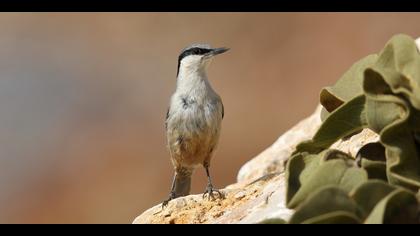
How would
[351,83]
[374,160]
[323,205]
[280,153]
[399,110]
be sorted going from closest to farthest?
[323,205] < [399,110] < [374,160] < [351,83] < [280,153]

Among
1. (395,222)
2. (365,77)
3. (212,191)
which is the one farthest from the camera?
(212,191)

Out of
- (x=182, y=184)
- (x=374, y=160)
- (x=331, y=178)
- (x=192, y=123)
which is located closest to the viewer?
(x=331, y=178)

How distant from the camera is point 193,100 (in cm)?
852

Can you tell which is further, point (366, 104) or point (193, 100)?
point (193, 100)

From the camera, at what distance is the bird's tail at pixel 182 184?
908cm

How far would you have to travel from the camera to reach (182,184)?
9148 mm

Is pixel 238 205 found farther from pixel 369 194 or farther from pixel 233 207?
pixel 369 194

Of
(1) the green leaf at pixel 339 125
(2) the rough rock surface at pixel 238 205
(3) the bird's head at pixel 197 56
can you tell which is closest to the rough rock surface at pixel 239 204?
(2) the rough rock surface at pixel 238 205

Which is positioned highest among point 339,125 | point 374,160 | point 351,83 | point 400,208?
point 351,83

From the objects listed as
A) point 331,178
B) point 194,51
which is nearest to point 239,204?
point 331,178
